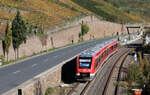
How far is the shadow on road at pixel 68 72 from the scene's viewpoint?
96.7ft

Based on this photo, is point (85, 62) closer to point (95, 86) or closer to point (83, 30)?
point (95, 86)

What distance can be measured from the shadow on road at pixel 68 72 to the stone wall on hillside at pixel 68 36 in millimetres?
11770

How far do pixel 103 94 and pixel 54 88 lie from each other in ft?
15.6

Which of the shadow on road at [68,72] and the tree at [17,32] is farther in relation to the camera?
the tree at [17,32]

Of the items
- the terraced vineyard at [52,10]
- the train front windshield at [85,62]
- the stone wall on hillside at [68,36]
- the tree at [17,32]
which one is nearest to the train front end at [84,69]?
the train front windshield at [85,62]


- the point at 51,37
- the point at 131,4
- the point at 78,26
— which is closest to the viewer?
the point at 51,37

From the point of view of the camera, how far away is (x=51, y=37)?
57031 millimetres

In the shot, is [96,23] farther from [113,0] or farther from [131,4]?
[131,4]

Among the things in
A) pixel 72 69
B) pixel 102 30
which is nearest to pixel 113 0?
pixel 102 30

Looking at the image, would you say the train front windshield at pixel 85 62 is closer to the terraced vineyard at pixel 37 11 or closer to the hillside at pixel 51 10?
the hillside at pixel 51 10

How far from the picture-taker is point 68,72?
31.3m

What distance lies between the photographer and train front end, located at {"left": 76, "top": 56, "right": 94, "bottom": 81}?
2681 cm

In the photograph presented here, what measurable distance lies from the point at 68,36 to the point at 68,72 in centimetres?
3467

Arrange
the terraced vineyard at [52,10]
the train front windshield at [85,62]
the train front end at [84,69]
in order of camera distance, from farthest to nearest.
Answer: the terraced vineyard at [52,10] < the train front windshield at [85,62] < the train front end at [84,69]
